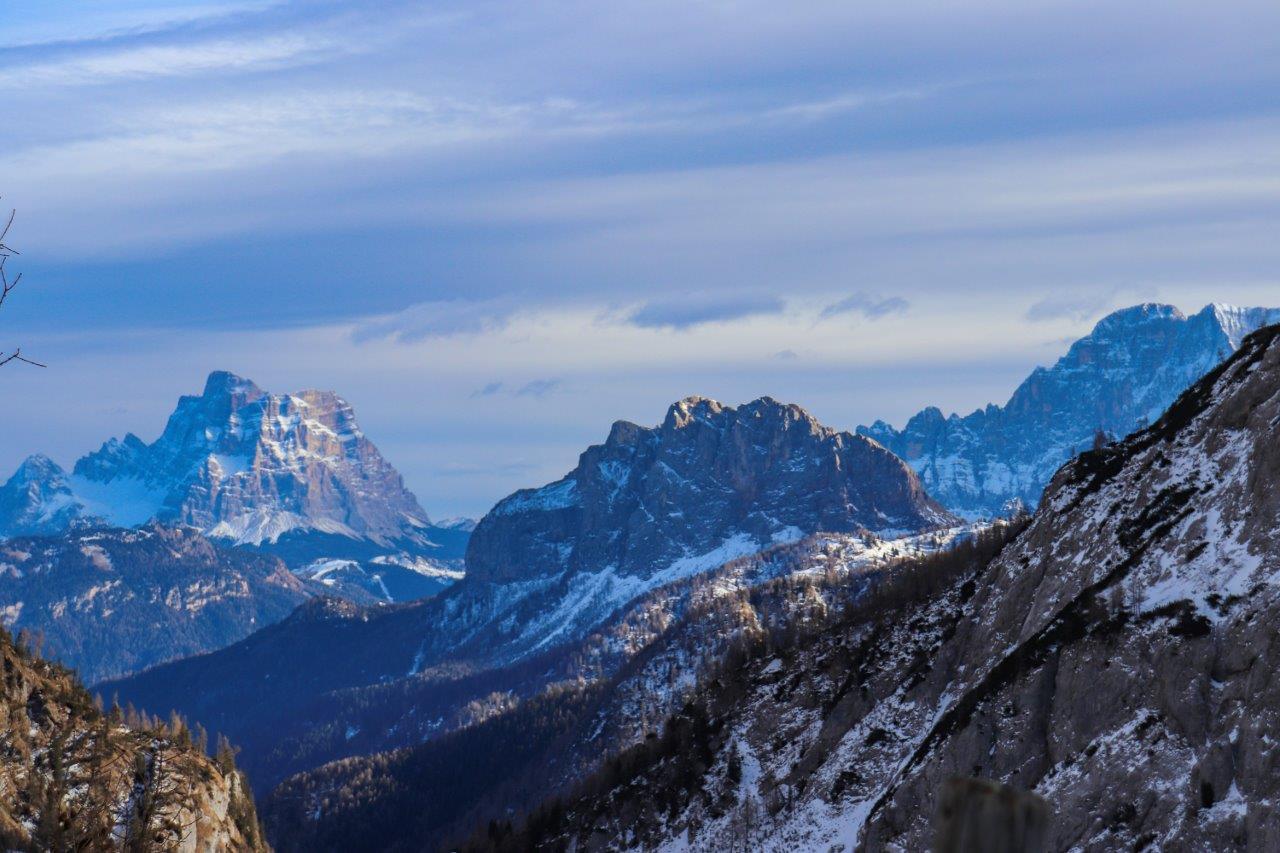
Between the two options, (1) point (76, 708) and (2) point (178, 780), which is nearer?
(2) point (178, 780)

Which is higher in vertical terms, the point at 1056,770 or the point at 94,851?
the point at 94,851

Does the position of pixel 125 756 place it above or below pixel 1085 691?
below

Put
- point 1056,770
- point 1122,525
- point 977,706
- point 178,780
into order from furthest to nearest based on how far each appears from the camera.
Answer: point 178,780
point 1122,525
point 977,706
point 1056,770

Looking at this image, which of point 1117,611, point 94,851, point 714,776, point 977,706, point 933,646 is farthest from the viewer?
point 714,776

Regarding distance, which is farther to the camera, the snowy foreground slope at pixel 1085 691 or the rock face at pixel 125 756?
the rock face at pixel 125 756

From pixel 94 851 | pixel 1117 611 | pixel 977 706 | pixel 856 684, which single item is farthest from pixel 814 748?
pixel 94 851

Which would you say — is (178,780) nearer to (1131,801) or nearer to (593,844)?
(593,844)

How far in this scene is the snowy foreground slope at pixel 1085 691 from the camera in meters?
82.9

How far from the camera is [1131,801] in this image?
83438 mm

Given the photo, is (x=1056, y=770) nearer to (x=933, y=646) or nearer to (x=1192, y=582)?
(x=1192, y=582)

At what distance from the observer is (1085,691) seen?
9881cm

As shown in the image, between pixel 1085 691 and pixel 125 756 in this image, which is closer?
pixel 1085 691

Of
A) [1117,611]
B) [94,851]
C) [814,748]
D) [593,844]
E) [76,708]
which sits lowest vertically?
[593,844]

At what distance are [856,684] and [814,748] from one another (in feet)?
30.5
